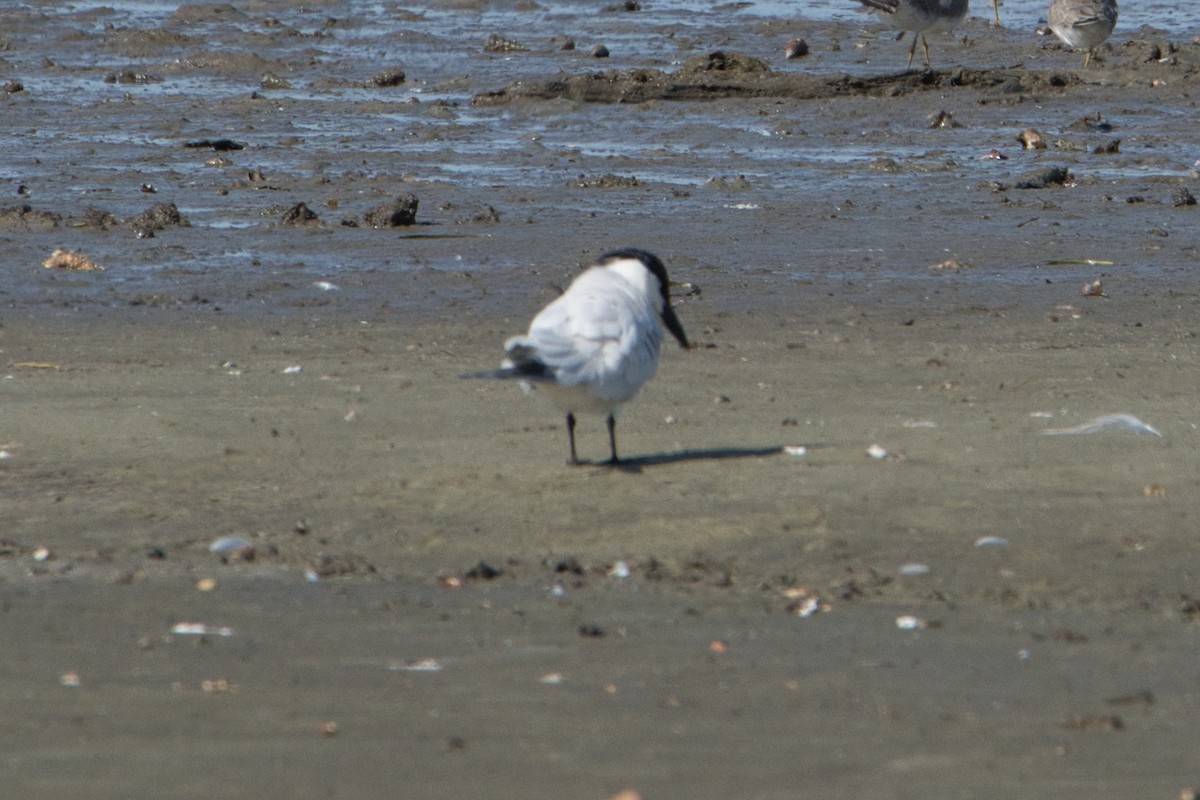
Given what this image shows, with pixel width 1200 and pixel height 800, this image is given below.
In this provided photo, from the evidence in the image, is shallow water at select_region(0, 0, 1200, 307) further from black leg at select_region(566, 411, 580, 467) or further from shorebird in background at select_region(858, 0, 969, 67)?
black leg at select_region(566, 411, 580, 467)

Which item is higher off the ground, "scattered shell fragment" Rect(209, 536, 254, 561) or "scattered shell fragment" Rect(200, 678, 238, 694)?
"scattered shell fragment" Rect(200, 678, 238, 694)

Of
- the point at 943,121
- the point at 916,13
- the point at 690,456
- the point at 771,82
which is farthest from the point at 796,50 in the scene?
the point at 690,456

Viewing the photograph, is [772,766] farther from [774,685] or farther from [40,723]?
[40,723]

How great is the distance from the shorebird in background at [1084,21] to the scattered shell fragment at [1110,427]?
12142 millimetres

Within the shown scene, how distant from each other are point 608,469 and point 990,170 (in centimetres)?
804

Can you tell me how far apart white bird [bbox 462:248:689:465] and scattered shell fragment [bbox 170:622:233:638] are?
125 centimetres

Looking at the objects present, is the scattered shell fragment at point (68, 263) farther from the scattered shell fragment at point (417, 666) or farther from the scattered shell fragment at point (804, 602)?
the scattered shell fragment at point (417, 666)

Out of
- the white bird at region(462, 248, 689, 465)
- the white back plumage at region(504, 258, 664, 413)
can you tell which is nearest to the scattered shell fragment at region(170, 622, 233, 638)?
the white bird at region(462, 248, 689, 465)

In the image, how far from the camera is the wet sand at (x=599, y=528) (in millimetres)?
3703

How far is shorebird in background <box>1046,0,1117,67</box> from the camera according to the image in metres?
18.0

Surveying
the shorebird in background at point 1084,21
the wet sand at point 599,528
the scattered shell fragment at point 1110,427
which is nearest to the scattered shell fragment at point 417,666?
the wet sand at point 599,528

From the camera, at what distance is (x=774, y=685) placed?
13.5 feet

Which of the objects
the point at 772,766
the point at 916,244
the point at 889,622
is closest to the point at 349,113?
the point at 916,244

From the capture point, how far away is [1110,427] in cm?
658
